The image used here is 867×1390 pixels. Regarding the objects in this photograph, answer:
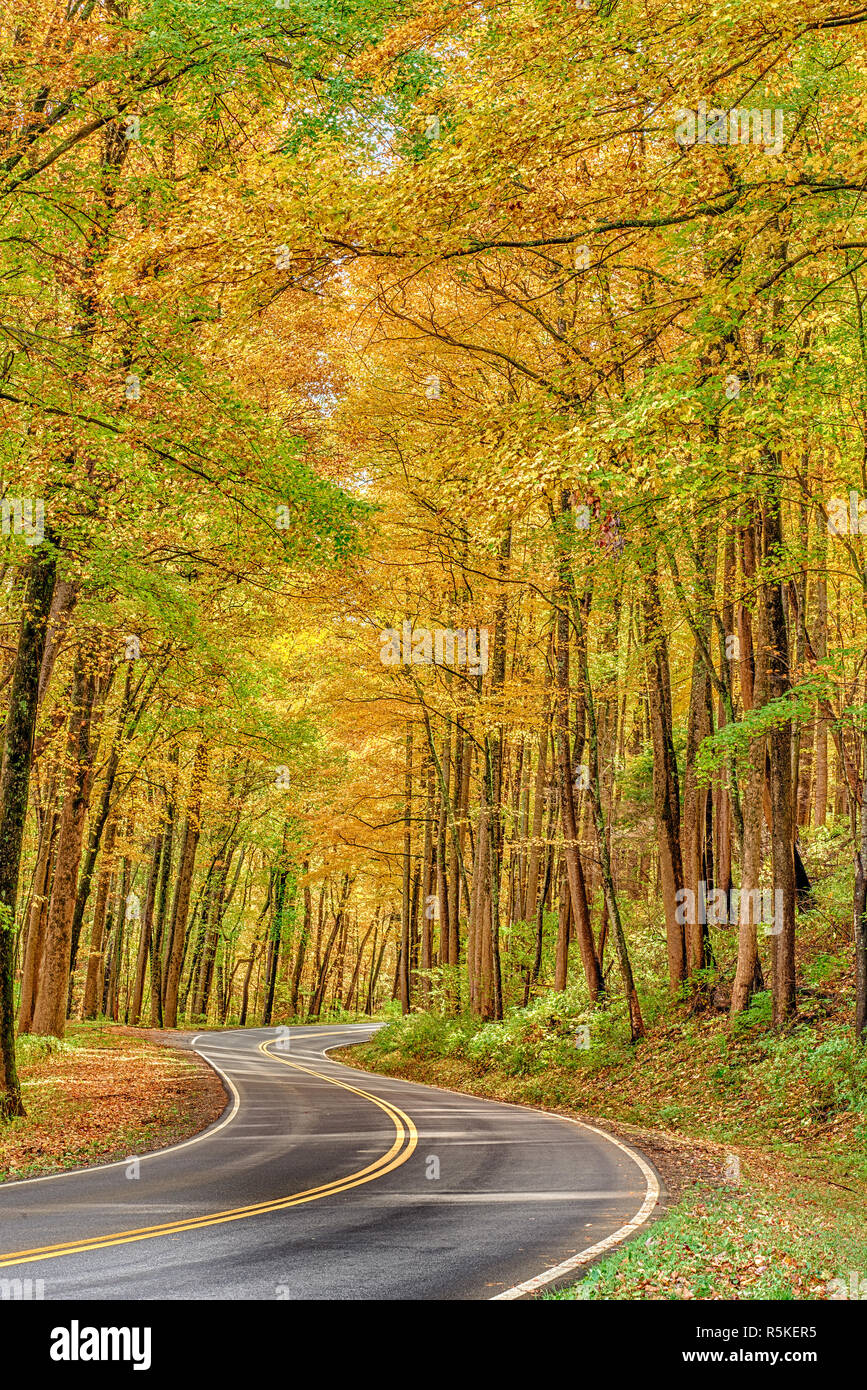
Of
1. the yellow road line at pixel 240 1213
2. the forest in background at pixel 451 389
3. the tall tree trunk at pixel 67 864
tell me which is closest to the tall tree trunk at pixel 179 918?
the forest in background at pixel 451 389

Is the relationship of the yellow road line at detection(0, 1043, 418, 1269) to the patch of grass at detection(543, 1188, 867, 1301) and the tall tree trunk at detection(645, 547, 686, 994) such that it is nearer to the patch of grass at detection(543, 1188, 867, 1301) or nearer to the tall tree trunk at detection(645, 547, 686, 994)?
the patch of grass at detection(543, 1188, 867, 1301)

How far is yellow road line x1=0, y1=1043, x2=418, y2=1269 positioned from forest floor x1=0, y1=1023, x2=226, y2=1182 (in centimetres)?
322

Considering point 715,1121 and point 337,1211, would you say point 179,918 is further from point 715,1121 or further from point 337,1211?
point 337,1211

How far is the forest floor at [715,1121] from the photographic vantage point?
6.59 meters

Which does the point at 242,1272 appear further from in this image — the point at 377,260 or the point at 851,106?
the point at 851,106

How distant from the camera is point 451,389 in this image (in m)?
17.3

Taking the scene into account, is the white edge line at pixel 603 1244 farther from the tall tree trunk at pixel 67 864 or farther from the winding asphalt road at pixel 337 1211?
the tall tree trunk at pixel 67 864

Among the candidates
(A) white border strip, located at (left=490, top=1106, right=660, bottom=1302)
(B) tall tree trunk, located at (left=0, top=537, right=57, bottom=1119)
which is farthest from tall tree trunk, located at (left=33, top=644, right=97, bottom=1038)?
(A) white border strip, located at (left=490, top=1106, right=660, bottom=1302)

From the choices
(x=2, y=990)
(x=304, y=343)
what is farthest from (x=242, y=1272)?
(x=304, y=343)

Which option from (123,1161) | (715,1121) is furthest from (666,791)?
(123,1161)

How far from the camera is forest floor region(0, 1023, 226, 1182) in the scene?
39.0 ft

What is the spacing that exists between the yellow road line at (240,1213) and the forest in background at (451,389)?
5.26m
